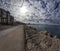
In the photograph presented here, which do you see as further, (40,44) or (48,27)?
(48,27)

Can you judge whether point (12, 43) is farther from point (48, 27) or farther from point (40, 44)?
point (48, 27)

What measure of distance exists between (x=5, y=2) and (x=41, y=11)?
1.48 meters

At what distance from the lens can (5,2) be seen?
4.73m

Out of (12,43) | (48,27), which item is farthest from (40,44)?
(48,27)

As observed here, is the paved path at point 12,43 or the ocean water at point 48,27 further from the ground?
the paved path at point 12,43

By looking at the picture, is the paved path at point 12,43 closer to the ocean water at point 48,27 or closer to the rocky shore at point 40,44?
the rocky shore at point 40,44

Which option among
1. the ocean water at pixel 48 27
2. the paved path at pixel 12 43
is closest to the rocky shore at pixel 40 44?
the paved path at pixel 12 43

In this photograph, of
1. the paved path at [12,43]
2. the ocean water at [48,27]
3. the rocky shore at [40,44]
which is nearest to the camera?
the paved path at [12,43]

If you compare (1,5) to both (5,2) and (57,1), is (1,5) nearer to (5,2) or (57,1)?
(5,2)

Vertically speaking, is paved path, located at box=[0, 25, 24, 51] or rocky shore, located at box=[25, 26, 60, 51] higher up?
paved path, located at box=[0, 25, 24, 51]

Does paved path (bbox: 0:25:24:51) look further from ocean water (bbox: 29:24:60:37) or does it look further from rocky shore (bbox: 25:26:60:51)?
ocean water (bbox: 29:24:60:37)

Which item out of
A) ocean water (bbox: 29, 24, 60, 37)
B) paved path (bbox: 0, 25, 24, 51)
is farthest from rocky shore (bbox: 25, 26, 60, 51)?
ocean water (bbox: 29, 24, 60, 37)

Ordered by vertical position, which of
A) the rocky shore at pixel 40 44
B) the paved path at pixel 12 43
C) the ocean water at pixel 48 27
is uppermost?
the paved path at pixel 12 43

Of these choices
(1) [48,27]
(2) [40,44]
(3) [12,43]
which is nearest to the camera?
(3) [12,43]
